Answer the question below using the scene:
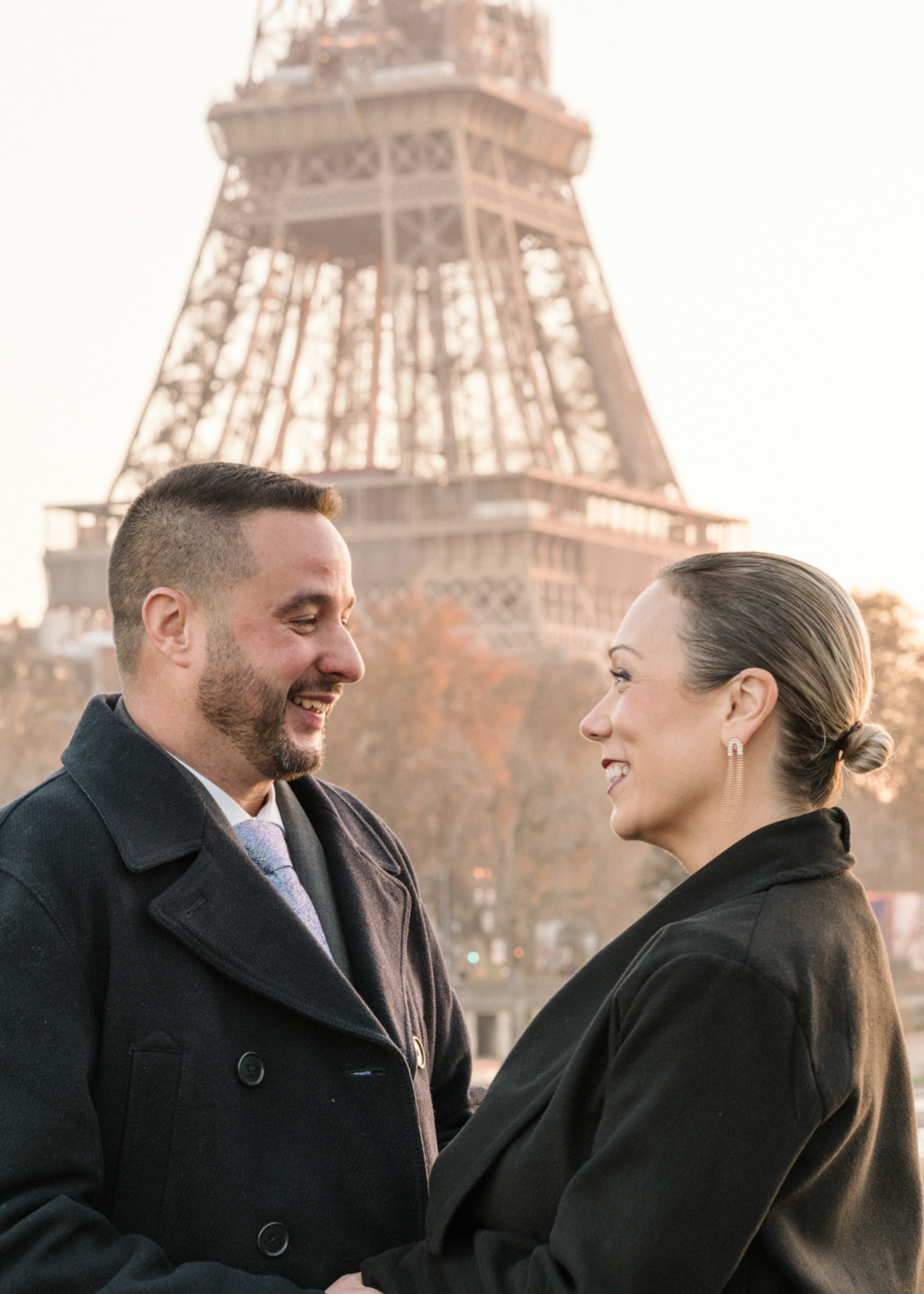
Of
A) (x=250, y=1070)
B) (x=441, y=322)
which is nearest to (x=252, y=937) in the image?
(x=250, y=1070)

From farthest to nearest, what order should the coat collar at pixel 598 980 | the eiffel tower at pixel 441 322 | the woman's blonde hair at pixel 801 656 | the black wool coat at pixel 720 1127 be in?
the eiffel tower at pixel 441 322, the woman's blonde hair at pixel 801 656, the coat collar at pixel 598 980, the black wool coat at pixel 720 1127

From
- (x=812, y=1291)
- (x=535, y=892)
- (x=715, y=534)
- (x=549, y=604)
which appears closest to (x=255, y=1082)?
(x=812, y=1291)

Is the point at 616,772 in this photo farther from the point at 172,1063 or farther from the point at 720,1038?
the point at 172,1063

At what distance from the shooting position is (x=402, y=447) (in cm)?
4925

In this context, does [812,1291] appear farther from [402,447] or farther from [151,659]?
[402,447]

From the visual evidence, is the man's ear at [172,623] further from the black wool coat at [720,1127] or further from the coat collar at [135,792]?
the black wool coat at [720,1127]

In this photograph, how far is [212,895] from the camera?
118 inches

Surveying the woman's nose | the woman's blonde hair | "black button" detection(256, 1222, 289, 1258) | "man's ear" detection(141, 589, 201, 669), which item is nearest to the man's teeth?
"man's ear" detection(141, 589, 201, 669)

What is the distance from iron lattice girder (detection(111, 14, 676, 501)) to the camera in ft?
153

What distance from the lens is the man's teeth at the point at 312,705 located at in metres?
3.26

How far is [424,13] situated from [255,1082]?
51084mm

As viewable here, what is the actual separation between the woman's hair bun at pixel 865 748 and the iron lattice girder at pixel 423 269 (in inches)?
1725

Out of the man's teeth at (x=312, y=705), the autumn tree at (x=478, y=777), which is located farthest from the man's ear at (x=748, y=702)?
the autumn tree at (x=478, y=777)

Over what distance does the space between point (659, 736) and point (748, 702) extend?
0.17 meters
